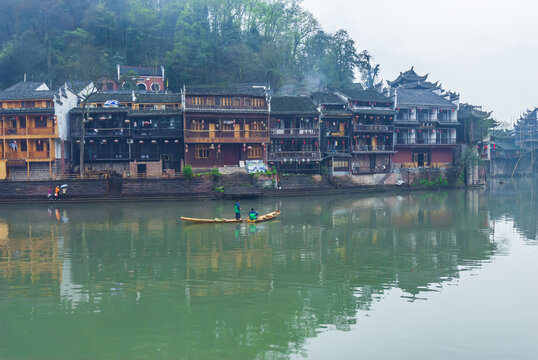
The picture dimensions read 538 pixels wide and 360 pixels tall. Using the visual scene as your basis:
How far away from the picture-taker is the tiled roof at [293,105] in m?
50.3

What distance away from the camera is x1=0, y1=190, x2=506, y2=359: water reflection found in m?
12.0

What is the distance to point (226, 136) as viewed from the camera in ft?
158

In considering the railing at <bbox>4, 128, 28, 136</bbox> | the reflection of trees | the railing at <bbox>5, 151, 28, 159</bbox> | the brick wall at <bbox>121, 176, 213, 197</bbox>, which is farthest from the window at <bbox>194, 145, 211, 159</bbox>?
the reflection of trees

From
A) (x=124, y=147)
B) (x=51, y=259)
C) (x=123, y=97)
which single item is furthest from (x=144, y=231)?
(x=123, y=97)

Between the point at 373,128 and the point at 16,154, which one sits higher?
the point at 373,128

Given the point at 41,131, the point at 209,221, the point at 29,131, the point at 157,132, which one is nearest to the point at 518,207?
the point at 209,221

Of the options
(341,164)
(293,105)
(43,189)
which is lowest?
(43,189)

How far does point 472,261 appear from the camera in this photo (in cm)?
2016

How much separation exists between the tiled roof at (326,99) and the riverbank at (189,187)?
30.3 ft

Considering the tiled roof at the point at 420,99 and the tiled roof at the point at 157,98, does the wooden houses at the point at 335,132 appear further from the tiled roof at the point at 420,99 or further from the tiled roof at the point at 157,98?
the tiled roof at the point at 157,98

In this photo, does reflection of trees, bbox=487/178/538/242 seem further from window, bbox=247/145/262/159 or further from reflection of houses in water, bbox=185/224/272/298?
window, bbox=247/145/262/159

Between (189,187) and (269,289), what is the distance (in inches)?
1137

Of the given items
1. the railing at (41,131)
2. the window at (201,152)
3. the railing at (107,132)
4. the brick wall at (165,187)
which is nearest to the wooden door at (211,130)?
the window at (201,152)

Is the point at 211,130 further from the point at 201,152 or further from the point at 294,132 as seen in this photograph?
the point at 294,132
